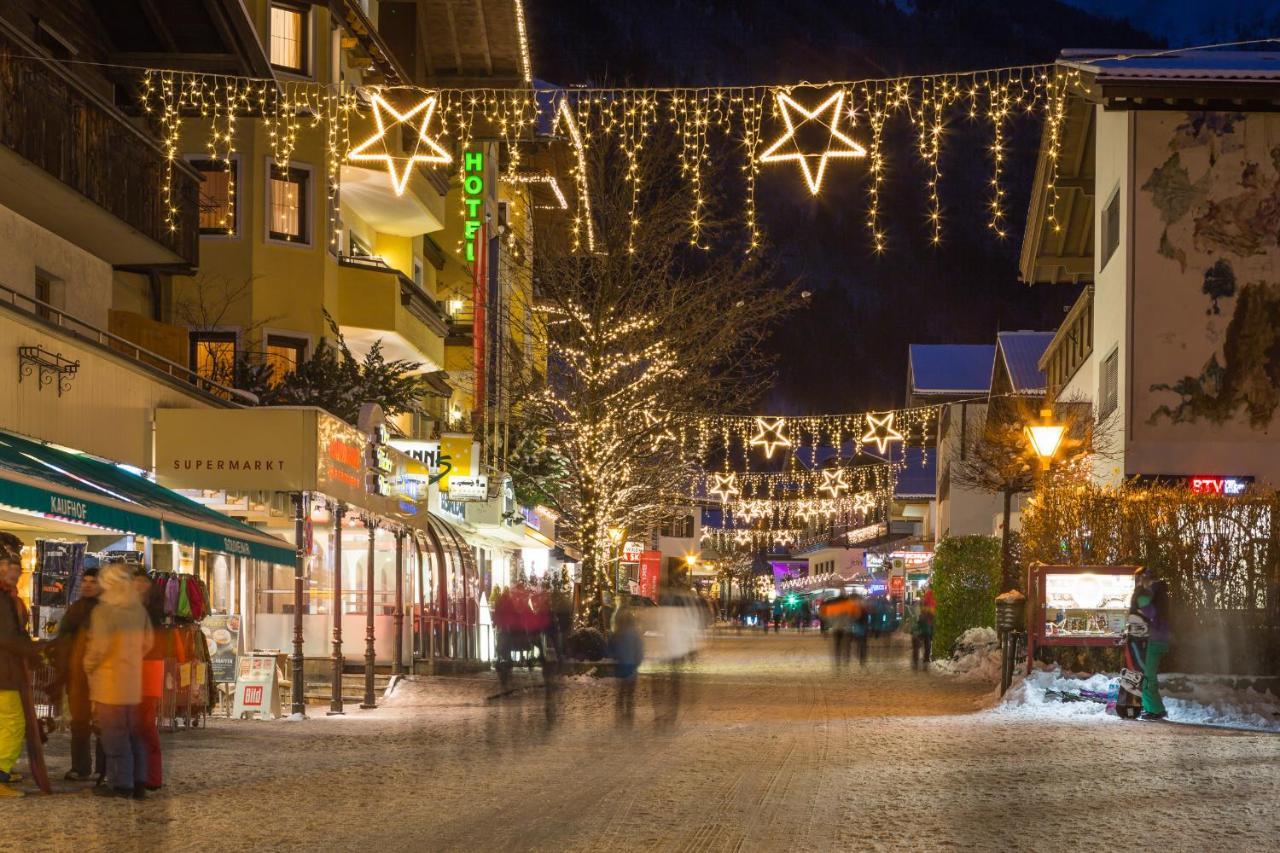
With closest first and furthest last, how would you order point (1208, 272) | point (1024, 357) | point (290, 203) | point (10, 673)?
point (10, 673) → point (290, 203) → point (1208, 272) → point (1024, 357)

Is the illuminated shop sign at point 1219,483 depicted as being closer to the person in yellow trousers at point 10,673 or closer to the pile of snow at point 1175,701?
the pile of snow at point 1175,701

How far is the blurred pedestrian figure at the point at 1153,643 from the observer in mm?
19984

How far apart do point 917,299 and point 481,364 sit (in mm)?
134371

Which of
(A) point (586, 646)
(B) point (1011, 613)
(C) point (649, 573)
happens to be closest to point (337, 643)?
(B) point (1011, 613)

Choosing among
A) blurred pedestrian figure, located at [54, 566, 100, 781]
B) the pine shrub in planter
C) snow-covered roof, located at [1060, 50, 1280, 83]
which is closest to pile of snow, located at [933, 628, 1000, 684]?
the pine shrub in planter

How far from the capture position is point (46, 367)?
59.1 feet

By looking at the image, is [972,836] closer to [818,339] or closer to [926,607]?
[926,607]

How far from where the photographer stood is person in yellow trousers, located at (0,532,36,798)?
12469mm

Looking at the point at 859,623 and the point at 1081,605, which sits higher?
the point at 1081,605

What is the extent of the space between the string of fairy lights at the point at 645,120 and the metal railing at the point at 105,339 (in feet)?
6.61

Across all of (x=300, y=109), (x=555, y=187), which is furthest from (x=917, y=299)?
(x=300, y=109)

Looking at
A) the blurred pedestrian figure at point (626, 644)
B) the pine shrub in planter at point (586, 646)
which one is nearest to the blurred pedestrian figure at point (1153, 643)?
the blurred pedestrian figure at point (626, 644)

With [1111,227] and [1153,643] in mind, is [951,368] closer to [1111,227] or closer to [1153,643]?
[1111,227]

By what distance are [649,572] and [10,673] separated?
6094cm
